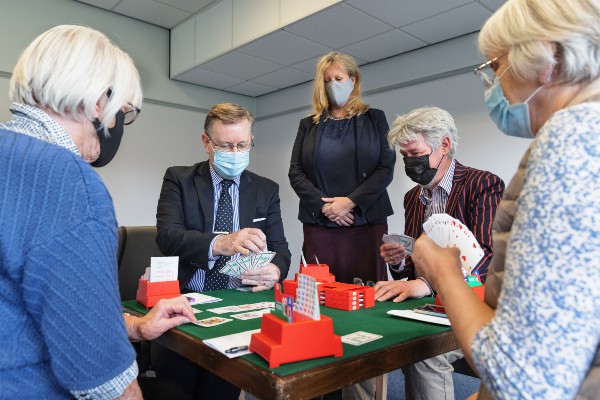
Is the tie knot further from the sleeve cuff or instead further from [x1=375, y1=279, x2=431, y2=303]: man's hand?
the sleeve cuff

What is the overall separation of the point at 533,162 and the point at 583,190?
0.29ft

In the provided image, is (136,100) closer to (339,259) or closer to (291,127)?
(339,259)

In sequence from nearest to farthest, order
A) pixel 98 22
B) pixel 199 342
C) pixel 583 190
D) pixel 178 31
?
pixel 583 190 → pixel 199 342 → pixel 98 22 → pixel 178 31

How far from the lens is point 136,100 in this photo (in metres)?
1.13

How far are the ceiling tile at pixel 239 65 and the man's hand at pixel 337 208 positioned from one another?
259 cm

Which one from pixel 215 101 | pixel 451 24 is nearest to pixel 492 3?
pixel 451 24

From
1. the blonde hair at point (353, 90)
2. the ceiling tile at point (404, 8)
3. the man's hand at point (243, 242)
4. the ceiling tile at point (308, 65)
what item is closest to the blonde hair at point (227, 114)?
the man's hand at point (243, 242)

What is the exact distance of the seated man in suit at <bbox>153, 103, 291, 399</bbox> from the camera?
183 centimetres

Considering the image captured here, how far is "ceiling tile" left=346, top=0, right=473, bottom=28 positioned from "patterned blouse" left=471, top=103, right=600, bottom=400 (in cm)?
294

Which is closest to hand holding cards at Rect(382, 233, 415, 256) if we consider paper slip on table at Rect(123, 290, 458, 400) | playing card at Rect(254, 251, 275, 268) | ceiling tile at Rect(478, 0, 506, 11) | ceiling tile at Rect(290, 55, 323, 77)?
paper slip on table at Rect(123, 290, 458, 400)

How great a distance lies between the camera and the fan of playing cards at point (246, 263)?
1.77 metres

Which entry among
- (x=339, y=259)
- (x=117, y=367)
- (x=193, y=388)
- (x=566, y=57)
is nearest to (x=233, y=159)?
(x=339, y=259)

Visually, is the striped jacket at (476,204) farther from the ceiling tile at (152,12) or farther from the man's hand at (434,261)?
the ceiling tile at (152,12)

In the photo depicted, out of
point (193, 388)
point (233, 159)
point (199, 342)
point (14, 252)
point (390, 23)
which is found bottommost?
point (193, 388)
